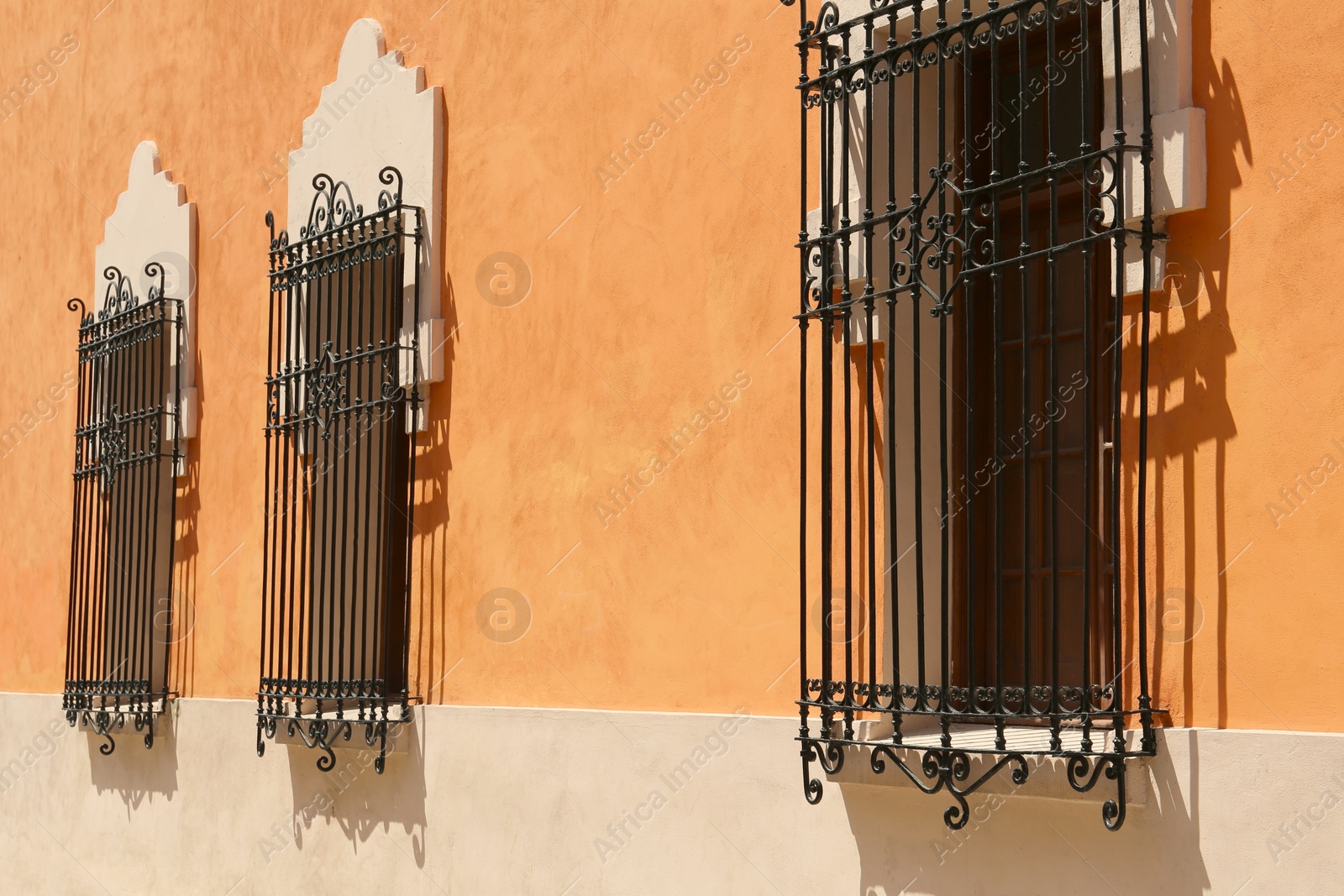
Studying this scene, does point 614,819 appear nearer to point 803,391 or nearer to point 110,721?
point 803,391

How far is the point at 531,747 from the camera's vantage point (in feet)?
20.7

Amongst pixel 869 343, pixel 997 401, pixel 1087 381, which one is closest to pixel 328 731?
pixel 869 343

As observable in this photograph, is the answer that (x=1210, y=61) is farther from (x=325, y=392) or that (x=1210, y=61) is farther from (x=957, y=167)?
(x=325, y=392)

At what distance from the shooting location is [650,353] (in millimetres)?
5973

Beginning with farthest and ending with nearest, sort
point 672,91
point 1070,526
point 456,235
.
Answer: point 456,235 < point 672,91 < point 1070,526

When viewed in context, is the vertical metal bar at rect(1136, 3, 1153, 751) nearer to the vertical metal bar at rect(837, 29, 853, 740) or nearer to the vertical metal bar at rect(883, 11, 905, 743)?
the vertical metal bar at rect(883, 11, 905, 743)

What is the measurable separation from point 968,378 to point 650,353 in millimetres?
1354

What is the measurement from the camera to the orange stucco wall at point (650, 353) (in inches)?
161

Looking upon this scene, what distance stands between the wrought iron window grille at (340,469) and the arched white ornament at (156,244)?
3.33ft

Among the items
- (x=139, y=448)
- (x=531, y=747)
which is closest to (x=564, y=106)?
(x=531, y=747)

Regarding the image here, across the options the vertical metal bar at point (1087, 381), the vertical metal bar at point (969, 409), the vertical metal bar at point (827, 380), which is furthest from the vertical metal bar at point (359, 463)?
the vertical metal bar at point (1087, 381)

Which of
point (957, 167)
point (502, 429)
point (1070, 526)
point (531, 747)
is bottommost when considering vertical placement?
point (531, 747)

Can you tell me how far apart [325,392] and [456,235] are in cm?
107

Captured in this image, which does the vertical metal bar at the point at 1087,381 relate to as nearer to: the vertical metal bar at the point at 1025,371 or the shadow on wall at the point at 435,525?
the vertical metal bar at the point at 1025,371
